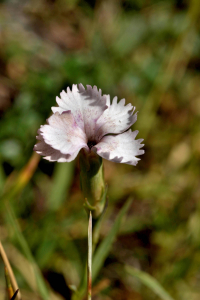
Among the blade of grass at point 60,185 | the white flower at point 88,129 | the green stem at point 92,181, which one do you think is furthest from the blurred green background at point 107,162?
the white flower at point 88,129

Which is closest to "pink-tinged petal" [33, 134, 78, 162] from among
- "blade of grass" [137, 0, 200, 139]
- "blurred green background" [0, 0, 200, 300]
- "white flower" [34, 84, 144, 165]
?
"white flower" [34, 84, 144, 165]

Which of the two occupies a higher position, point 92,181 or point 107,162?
point 107,162

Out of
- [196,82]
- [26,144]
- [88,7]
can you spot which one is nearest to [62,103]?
[26,144]

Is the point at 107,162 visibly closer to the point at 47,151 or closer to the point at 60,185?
the point at 60,185

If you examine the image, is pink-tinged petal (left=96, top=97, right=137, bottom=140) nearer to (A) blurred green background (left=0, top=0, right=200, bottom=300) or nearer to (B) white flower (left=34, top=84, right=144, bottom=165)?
(B) white flower (left=34, top=84, right=144, bottom=165)

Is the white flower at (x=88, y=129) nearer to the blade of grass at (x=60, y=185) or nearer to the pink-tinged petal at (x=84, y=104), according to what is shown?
the pink-tinged petal at (x=84, y=104)

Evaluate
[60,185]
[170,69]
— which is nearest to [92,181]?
[60,185]

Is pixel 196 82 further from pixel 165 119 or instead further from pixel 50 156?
pixel 50 156
